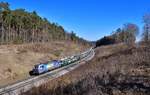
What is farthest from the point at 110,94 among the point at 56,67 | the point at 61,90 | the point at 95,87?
the point at 56,67

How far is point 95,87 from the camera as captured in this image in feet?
45.1

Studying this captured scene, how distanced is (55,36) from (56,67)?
355 ft

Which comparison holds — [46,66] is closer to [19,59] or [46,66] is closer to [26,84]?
[19,59]

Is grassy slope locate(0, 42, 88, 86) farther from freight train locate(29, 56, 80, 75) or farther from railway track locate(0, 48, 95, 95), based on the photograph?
railway track locate(0, 48, 95, 95)

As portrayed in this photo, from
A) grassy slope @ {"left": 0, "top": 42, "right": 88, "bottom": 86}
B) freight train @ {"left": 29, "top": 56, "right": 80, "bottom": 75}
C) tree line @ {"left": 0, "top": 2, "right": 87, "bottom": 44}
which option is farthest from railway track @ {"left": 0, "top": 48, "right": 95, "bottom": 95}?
tree line @ {"left": 0, "top": 2, "right": 87, "bottom": 44}

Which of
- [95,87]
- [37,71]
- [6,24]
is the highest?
[6,24]

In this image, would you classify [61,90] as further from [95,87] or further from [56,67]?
[56,67]

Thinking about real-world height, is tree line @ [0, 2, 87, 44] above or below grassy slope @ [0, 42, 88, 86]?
above

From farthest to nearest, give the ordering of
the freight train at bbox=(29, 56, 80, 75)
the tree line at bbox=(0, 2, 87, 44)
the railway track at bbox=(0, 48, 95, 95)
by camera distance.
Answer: the tree line at bbox=(0, 2, 87, 44) < the freight train at bbox=(29, 56, 80, 75) < the railway track at bbox=(0, 48, 95, 95)

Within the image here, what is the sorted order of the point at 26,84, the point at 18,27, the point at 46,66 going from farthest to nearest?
the point at 18,27, the point at 46,66, the point at 26,84

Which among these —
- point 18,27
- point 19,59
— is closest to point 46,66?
point 19,59

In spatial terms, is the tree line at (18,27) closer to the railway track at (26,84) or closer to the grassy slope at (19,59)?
the grassy slope at (19,59)

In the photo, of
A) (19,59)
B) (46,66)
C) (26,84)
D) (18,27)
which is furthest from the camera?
(18,27)

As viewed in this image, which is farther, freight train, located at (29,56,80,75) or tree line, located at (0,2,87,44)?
tree line, located at (0,2,87,44)
